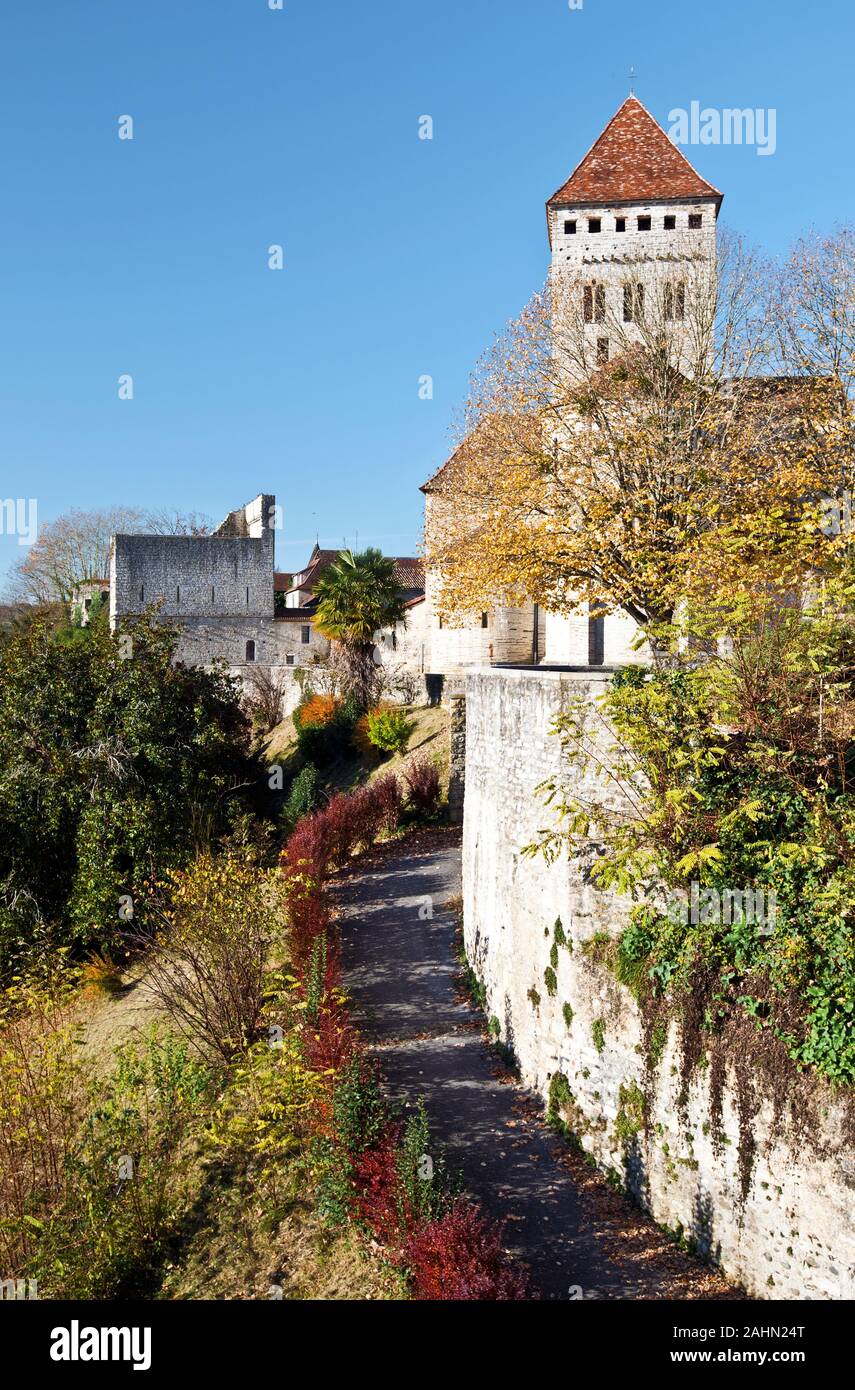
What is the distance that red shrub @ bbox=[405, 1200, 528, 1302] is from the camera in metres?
7.79

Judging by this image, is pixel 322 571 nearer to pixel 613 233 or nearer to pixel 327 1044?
pixel 613 233

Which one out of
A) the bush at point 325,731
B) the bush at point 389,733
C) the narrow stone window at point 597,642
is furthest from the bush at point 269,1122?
the bush at point 325,731

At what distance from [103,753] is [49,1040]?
10680 mm

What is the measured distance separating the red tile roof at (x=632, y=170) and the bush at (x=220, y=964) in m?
24.2

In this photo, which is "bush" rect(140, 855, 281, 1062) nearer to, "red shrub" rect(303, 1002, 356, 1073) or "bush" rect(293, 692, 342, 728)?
"red shrub" rect(303, 1002, 356, 1073)

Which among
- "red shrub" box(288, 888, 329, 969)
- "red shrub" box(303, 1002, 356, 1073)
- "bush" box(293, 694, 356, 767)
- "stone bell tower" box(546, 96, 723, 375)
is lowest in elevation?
"red shrub" box(303, 1002, 356, 1073)

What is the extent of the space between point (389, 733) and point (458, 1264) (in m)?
21.4

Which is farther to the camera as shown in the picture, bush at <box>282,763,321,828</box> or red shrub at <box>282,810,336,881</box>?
bush at <box>282,763,321,828</box>

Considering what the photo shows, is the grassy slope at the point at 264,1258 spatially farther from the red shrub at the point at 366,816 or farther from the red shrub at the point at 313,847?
the red shrub at the point at 366,816

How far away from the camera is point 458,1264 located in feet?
26.6

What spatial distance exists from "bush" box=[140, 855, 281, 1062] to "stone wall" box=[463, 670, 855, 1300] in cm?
326

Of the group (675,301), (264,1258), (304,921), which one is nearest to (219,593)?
Answer: (675,301)

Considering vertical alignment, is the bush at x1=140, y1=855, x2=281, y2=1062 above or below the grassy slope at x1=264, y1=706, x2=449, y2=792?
below

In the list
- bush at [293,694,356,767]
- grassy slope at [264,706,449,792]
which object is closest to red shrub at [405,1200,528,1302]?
grassy slope at [264,706,449,792]
